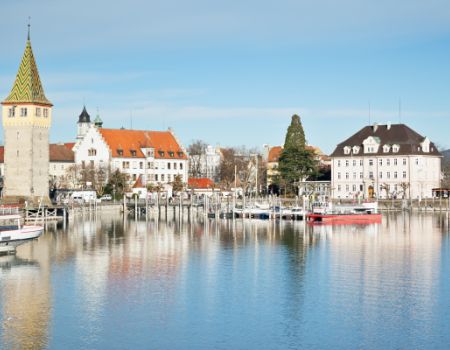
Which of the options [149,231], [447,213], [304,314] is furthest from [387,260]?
[447,213]

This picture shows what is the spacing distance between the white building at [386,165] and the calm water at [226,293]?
4589cm

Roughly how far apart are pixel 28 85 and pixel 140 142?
3833 centimetres

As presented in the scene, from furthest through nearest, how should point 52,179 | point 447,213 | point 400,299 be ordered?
point 52,179
point 447,213
point 400,299

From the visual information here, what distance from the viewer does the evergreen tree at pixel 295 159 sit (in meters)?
109

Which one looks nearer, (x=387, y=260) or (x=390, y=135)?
(x=387, y=260)

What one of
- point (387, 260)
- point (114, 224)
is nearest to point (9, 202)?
point (114, 224)

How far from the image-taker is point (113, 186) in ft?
359

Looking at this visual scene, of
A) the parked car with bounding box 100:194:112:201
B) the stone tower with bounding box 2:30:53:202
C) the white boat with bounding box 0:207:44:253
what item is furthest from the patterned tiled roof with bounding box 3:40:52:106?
the white boat with bounding box 0:207:44:253

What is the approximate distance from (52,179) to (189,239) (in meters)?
68.9

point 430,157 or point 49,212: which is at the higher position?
point 430,157

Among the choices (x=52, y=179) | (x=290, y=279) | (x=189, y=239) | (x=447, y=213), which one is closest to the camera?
(x=290, y=279)

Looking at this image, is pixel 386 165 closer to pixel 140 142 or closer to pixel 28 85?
pixel 140 142

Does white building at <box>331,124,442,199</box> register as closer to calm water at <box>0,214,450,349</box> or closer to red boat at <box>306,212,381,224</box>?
red boat at <box>306,212,381,224</box>

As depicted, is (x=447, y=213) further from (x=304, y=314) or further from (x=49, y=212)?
(x=304, y=314)
